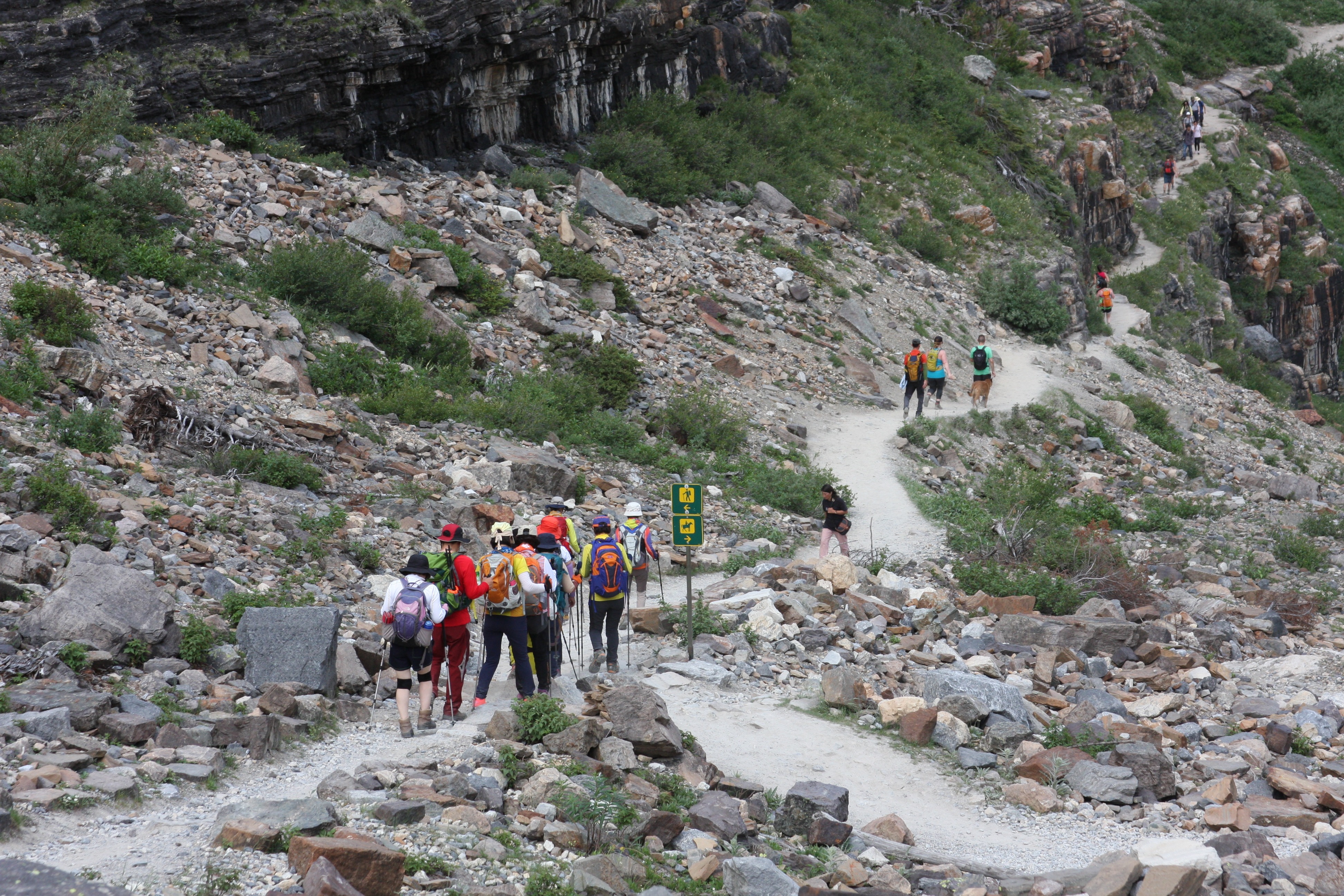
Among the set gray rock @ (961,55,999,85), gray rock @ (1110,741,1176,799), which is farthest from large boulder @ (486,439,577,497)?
gray rock @ (961,55,999,85)

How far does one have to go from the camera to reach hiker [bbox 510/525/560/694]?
8.27 m

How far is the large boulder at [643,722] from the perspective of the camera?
7.55 meters

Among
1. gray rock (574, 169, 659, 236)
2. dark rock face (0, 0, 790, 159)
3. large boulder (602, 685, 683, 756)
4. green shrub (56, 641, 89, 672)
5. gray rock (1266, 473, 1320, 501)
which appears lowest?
gray rock (1266, 473, 1320, 501)

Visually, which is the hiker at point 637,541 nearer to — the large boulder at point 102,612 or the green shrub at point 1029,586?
the large boulder at point 102,612

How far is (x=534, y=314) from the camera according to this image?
63.0 ft

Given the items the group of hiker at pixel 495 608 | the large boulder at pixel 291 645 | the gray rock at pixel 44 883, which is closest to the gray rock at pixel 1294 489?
the group of hiker at pixel 495 608

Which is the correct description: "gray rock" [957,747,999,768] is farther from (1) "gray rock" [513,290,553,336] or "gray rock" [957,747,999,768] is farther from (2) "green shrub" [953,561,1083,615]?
(1) "gray rock" [513,290,553,336]

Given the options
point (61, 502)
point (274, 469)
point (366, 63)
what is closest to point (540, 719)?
point (61, 502)

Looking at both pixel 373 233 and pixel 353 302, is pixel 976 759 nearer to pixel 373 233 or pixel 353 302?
pixel 353 302

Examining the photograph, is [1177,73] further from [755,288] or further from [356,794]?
[356,794]

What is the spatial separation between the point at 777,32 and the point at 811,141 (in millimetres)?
5520

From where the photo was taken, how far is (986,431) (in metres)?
20.8

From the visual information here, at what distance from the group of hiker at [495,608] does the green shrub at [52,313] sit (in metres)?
6.80

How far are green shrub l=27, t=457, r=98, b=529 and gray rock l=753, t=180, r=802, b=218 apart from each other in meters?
20.8
